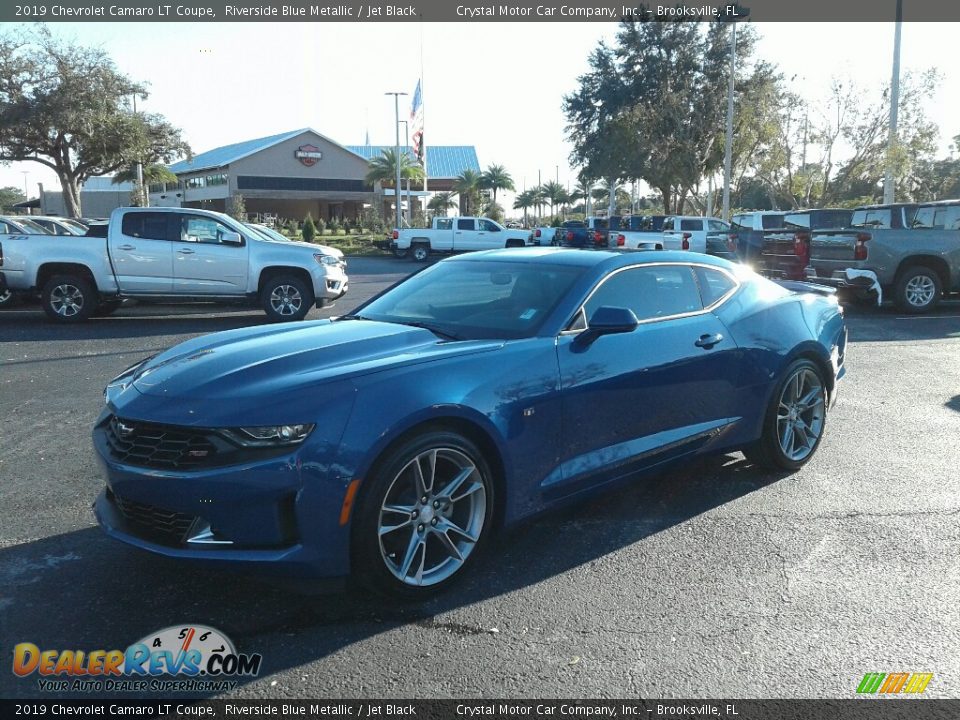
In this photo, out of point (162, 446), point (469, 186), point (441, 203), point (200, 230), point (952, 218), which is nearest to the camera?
point (162, 446)

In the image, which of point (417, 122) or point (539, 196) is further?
point (539, 196)

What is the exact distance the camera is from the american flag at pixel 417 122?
45.4m

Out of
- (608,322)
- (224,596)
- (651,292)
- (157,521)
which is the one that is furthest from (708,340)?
(157,521)

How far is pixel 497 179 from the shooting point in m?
65.8

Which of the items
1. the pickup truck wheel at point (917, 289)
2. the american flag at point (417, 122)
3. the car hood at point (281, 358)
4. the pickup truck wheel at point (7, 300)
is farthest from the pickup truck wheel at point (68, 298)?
the american flag at point (417, 122)

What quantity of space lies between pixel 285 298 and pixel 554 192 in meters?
95.9

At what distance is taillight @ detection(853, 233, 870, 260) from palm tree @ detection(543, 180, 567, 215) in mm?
94351

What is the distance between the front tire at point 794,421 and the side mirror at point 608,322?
160 cm

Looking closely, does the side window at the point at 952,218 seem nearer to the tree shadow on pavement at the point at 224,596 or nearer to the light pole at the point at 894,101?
the tree shadow on pavement at the point at 224,596

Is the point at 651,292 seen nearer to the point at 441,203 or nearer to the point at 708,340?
the point at 708,340

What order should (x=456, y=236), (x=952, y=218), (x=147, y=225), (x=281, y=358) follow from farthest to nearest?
(x=456, y=236) → (x=952, y=218) → (x=147, y=225) → (x=281, y=358)

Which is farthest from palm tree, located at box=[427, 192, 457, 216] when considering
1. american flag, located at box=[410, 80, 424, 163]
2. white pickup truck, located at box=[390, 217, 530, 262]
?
white pickup truck, located at box=[390, 217, 530, 262]

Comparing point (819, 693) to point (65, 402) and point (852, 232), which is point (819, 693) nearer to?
point (65, 402)

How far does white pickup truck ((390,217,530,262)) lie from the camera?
32.9 metres
